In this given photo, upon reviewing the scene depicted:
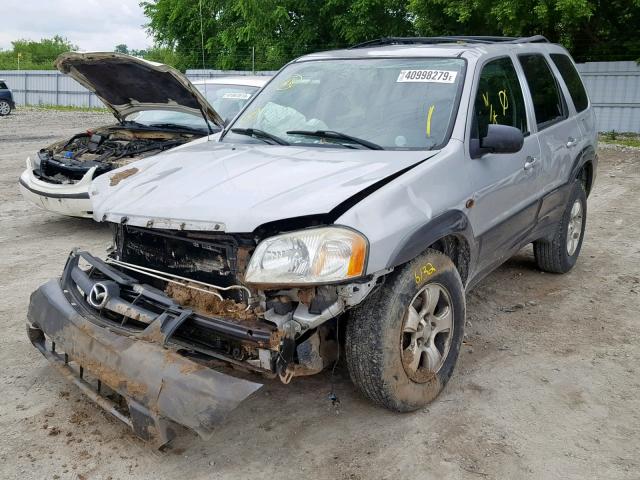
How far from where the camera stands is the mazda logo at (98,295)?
10.1ft

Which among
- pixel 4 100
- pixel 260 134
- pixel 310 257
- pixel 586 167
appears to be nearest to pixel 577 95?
pixel 586 167

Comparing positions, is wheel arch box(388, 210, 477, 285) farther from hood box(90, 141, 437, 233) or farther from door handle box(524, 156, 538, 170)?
door handle box(524, 156, 538, 170)

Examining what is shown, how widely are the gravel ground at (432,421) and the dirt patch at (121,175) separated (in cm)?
116

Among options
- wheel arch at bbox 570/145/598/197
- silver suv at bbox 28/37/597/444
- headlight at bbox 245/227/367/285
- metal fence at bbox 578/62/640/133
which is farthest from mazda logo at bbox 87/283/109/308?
metal fence at bbox 578/62/640/133

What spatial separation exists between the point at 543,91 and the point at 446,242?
6.36ft

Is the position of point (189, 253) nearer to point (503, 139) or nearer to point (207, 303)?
point (207, 303)

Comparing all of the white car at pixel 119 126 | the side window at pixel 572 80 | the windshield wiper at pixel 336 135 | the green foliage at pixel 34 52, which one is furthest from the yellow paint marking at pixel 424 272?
the green foliage at pixel 34 52

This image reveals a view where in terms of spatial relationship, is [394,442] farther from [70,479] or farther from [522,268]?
[522,268]

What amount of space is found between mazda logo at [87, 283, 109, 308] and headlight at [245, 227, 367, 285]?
739mm

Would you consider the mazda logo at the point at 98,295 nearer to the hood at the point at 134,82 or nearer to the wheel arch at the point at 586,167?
the hood at the point at 134,82

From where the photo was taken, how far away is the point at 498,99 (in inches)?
166

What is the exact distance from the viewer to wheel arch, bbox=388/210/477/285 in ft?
9.84

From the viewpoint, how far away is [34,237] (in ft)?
22.1

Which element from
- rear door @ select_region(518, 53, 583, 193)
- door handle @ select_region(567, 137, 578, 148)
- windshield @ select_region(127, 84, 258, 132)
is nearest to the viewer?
rear door @ select_region(518, 53, 583, 193)
